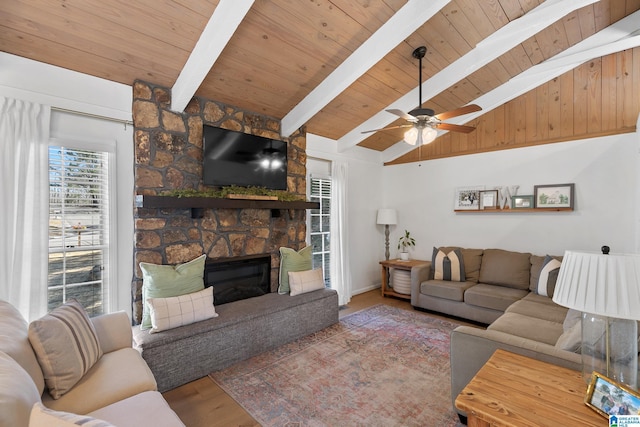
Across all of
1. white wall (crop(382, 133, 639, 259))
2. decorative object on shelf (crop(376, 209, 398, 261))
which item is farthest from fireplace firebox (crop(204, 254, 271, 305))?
white wall (crop(382, 133, 639, 259))

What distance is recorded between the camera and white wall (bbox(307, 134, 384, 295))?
5109mm

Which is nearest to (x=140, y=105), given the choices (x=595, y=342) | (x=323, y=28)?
(x=323, y=28)

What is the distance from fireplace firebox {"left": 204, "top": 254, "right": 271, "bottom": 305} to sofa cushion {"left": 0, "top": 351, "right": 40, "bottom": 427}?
6.57ft

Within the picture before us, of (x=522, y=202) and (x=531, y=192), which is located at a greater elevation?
(x=531, y=192)

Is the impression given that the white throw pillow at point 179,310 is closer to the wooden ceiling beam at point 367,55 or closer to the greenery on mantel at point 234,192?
the greenery on mantel at point 234,192

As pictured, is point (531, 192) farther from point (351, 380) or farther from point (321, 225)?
point (351, 380)

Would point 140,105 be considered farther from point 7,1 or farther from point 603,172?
point 603,172

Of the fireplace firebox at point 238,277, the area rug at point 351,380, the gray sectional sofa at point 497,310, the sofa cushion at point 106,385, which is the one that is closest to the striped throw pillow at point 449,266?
the gray sectional sofa at point 497,310

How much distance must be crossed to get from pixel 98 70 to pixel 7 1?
2.12 ft

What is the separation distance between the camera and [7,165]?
86.3 inches

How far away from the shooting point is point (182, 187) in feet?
10.00

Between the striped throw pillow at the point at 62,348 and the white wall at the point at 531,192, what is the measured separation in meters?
4.76

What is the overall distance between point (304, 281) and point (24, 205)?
8.62ft

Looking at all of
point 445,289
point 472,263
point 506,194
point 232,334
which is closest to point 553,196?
point 506,194
